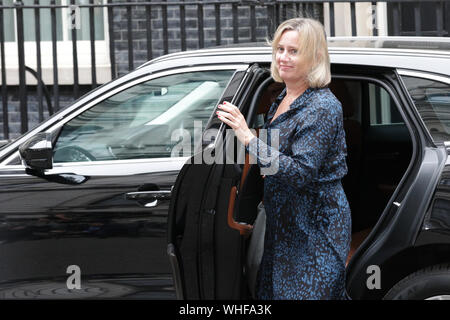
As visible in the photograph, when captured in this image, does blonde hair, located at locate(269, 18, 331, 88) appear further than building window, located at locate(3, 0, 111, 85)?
No

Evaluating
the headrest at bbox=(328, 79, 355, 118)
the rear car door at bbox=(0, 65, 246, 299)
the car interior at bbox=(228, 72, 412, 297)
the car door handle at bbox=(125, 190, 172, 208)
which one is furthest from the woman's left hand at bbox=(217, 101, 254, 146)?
the car interior at bbox=(228, 72, 412, 297)

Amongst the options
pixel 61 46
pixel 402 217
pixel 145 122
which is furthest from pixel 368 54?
pixel 61 46

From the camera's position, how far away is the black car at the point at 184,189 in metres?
3.56

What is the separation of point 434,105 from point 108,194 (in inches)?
61.1

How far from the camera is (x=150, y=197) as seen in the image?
3.97 meters

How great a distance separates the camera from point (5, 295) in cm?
417

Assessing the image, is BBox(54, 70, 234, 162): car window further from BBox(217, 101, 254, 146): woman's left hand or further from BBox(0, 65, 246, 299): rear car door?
BBox(217, 101, 254, 146): woman's left hand

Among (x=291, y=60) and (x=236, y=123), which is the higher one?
(x=291, y=60)

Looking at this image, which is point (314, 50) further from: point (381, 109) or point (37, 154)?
point (381, 109)

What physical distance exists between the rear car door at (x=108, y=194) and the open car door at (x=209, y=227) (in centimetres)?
39

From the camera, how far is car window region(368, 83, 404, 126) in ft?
16.6

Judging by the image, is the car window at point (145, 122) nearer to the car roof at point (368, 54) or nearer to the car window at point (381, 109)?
the car roof at point (368, 54)

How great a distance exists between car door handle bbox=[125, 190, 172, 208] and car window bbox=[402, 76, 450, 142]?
47.3 inches

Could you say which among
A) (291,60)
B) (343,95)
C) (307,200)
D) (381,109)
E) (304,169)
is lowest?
(307,200)
